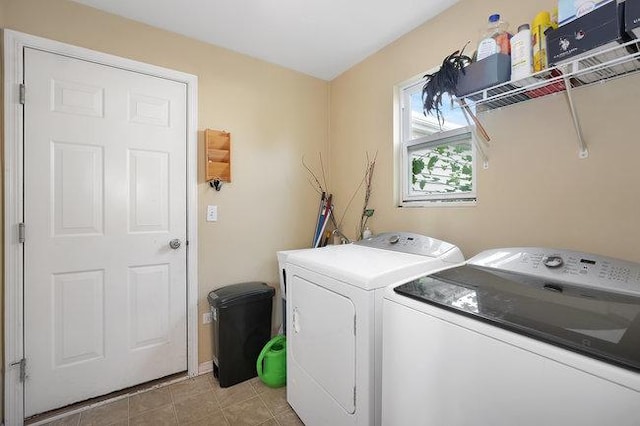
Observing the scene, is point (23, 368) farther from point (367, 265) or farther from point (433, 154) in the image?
point (433, 154)

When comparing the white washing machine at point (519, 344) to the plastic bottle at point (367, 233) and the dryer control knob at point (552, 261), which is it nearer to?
the dryer control knob at point (552, 261)

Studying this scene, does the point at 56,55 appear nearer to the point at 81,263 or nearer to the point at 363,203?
the point at 81,263

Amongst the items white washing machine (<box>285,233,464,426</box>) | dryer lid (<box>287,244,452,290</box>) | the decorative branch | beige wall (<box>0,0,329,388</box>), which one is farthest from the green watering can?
the decorative branch

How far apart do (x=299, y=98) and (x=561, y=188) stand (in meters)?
2.06

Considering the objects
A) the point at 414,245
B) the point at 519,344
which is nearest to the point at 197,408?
the point at 414,245

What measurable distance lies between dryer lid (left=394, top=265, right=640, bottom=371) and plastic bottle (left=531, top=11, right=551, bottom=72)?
33.7 inches

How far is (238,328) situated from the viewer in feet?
6.43

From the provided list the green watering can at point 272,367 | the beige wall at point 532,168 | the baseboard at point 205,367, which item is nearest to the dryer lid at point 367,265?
the beige wall at point 532,168

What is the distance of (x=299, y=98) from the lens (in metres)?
2.56

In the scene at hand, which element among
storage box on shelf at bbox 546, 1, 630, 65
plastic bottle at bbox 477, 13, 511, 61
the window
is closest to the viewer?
storage box on shelf at bbox 546, 1, 630, 65

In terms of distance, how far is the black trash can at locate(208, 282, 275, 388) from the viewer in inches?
75.5

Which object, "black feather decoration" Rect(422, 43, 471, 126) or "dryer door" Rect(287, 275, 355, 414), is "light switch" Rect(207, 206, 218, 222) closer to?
"dryer door" Rect(287, 275, 355, 414)

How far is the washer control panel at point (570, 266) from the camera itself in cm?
95

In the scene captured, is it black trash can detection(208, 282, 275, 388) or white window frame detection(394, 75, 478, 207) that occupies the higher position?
white window frame detection(394, 75, 478, 207)
